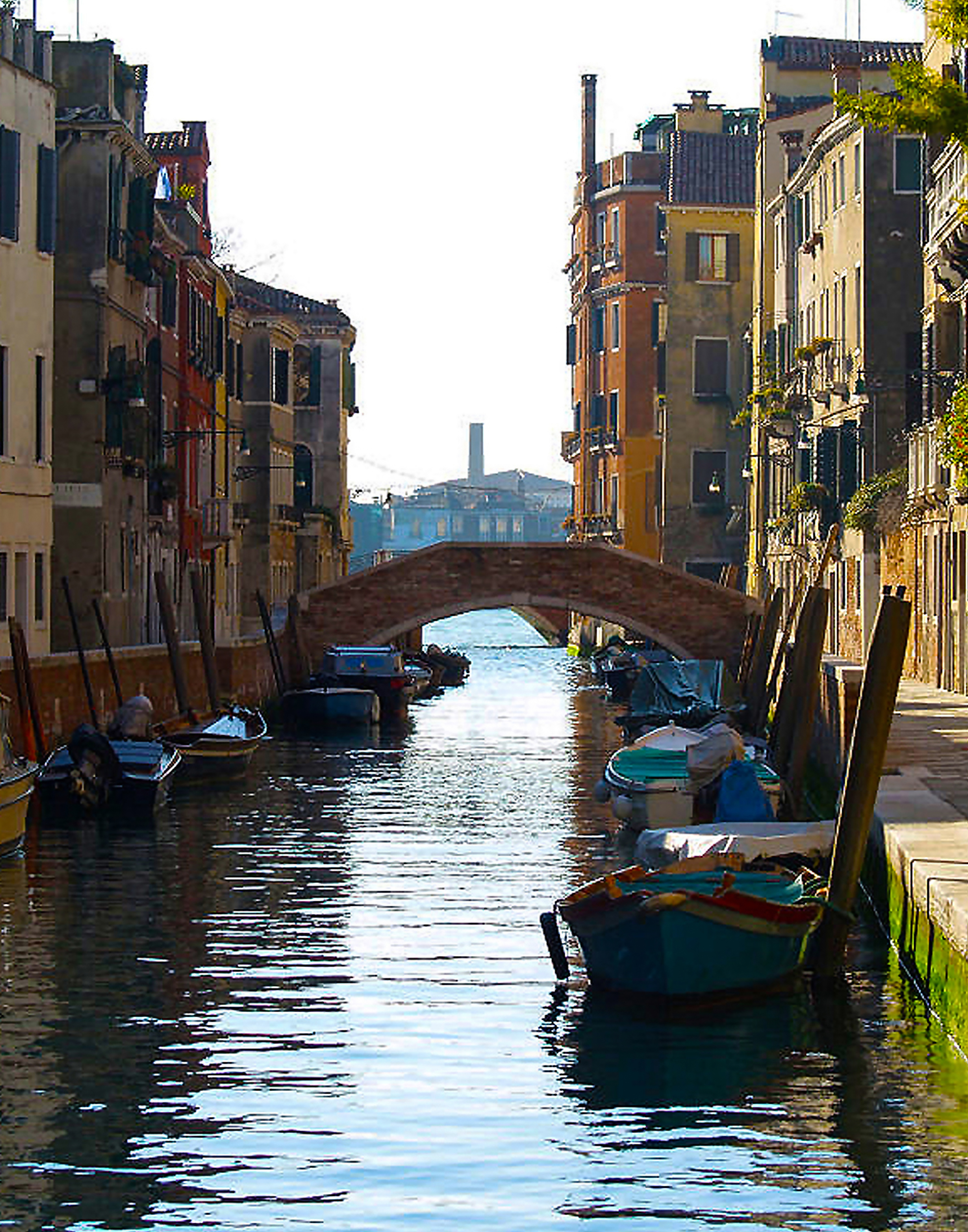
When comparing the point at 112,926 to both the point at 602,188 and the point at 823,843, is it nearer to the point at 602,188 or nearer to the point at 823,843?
the point at 823,843

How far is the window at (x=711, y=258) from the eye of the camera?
59469 mm

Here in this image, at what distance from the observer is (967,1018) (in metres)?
12.4

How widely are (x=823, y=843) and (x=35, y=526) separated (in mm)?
14657

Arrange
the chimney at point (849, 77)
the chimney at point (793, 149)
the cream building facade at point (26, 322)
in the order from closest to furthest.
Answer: the cream building facade at point (26, 322) → the chimney at point (849, 77) → the chimney at point (793, 149)

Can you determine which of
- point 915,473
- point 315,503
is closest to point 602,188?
point 315,503

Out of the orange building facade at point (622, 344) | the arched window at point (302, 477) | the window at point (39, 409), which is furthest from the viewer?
the orange building facade at point (622, 344)

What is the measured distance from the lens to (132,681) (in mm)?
30094

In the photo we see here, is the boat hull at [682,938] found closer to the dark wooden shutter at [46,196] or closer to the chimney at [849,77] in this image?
the dark wooden shutter at [46,196]

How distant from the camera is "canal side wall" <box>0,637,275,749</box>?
25.3m

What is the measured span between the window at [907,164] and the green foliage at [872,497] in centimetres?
424

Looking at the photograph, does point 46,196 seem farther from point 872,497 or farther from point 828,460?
point 828,460

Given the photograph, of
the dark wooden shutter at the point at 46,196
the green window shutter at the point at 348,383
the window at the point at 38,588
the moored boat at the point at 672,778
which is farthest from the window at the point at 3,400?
the green window shutter at the point at 348,383

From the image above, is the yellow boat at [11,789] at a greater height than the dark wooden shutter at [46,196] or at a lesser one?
lesser

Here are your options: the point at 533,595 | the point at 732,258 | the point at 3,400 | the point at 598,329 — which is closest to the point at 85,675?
the point at 3,400
